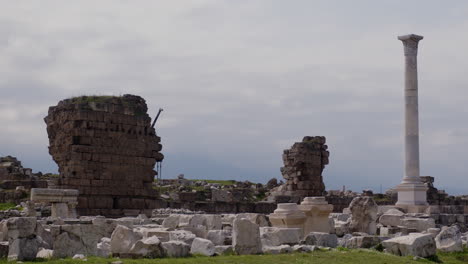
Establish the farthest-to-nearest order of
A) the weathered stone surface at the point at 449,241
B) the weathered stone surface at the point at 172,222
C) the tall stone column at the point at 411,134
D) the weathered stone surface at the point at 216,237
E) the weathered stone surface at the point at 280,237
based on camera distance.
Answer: the tall stone column at the point at 411,134 < the weathered stone surface at the point at 449,241 < the weathered stone surface at the point at 172,222 < the weathered stone surface at the point at 280,237 < the weathered stone surface at the point at 216,237

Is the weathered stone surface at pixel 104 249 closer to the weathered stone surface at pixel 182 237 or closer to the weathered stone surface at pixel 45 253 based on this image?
the weathered stone surface at pixel 45 253

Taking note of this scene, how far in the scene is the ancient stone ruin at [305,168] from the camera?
38938 millimetres

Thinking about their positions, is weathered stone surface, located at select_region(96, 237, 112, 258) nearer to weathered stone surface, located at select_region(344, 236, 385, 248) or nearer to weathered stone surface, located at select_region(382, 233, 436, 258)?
weathered stone surface, located at select_region(344, 236, 385, 248)

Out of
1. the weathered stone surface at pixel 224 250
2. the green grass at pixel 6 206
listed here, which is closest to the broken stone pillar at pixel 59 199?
the green grass at pixel 6 206

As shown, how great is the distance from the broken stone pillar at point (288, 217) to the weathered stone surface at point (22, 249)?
7395mm

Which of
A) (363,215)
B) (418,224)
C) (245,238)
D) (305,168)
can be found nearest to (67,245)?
(245,238)

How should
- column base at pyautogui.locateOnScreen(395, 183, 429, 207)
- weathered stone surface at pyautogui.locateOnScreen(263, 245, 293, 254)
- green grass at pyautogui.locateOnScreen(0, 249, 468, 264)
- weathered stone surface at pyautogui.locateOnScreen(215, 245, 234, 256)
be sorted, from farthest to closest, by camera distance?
column base at pyautogui.locateOnScreen(395, 183, 429, 207)
weathered stone surface at pyautogui.locateOnScreen(263, 245, 293, 254)
weathered stone surface at pyautogui.locateOnScreen(215, 245, 234, 256)
green grass at pyautogui.locateOnScreen(0, 249, 468, 264)

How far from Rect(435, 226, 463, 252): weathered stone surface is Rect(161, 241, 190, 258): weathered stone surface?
7748 mm

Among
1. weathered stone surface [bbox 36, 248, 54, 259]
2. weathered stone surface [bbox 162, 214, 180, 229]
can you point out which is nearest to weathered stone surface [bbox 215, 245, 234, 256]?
weathered stone surface [bbox 36, 248, 54, 259]

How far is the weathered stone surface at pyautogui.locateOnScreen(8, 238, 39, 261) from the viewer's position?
1127 cm

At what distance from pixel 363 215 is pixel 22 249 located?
10506 mm

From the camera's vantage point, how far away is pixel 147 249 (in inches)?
479

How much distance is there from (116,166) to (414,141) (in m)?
12.4

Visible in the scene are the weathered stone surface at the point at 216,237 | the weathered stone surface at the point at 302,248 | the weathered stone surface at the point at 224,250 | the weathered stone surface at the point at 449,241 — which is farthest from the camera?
the weathered stone surface at the point at 449,241
